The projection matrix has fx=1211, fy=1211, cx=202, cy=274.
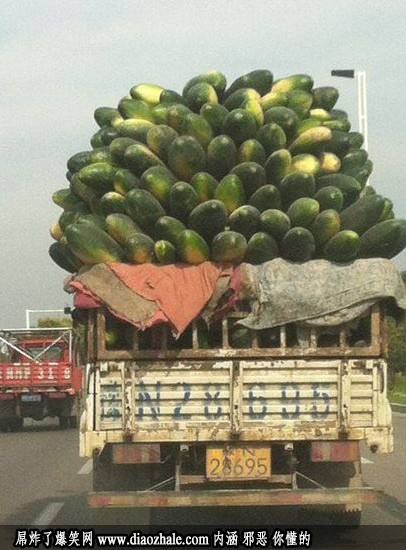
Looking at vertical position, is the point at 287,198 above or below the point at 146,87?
below

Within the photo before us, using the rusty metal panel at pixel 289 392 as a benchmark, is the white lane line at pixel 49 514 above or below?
below

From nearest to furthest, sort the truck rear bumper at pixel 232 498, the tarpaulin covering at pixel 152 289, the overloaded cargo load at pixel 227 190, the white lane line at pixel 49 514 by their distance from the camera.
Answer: the truck rear bumper at pixel 232 498, the tarpaulin covering at pixel 152 289, the overloaded cargo load at pixel 227 190, the white lane line at pixel 49 514

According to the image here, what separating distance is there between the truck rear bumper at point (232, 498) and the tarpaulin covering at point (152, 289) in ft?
4.45

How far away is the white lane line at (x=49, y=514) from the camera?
40.1 feet

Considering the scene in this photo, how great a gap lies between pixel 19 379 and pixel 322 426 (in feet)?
67.1

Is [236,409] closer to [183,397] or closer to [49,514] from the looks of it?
[183,397]

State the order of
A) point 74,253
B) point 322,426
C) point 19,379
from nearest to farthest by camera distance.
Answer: point 322,426 < point 74,253 < point 19,379

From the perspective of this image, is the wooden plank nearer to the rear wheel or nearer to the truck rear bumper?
the rear wheel

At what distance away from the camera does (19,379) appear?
29.6m

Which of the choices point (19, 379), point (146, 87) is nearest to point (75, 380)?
point (19, 379)

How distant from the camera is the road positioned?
39.6 feet

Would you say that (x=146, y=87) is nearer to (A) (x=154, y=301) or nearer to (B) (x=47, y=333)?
(A) (x=154, y=301)

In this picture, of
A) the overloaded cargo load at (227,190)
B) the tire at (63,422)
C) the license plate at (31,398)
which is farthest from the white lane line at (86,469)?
the tire at (63,422)

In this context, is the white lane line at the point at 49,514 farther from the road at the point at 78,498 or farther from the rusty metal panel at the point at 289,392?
the rusty metal panel at the point at 289,392
